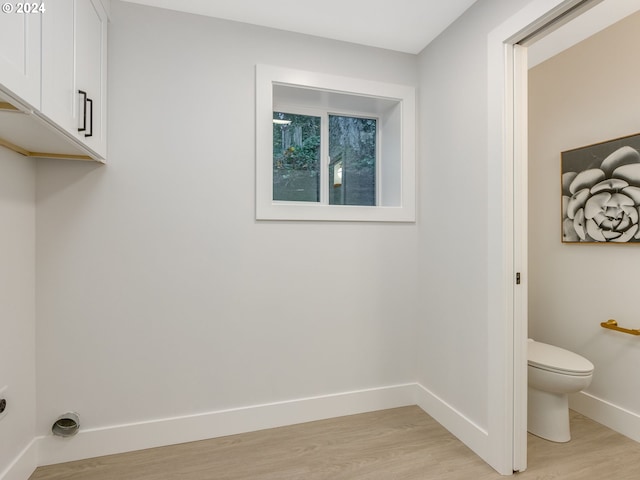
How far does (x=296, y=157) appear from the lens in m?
2.32

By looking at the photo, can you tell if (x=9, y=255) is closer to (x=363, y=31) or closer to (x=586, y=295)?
(x=363, y=31)

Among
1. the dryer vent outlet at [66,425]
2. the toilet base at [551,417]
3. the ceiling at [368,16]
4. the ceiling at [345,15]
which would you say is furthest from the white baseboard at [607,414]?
the dryer vent outlet at [66,425]

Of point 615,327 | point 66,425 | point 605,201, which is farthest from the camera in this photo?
point 605,201

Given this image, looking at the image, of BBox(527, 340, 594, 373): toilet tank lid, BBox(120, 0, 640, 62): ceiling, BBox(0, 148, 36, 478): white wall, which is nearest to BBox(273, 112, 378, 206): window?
BBox(120, 0, 640, 62): ceiling

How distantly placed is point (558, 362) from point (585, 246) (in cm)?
86

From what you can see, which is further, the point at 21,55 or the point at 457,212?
the point at 457,212

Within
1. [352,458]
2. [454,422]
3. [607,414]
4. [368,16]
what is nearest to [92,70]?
[368,16]

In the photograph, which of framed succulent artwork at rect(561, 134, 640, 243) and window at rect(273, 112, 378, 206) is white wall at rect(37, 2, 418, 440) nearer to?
window at rect(273, 112, 378, 206)

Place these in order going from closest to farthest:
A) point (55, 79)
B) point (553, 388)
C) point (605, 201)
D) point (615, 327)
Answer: point (55, 79), point (553, 388), point (615, 327), point (605, 201)

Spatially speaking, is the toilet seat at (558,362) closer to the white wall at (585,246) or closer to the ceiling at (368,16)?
the white wall at (585,246)

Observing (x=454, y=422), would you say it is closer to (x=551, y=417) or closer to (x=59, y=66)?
(x=551, y=417)

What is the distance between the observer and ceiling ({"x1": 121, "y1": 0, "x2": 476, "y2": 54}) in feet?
6.01

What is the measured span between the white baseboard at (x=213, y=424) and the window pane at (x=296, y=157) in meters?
1.32

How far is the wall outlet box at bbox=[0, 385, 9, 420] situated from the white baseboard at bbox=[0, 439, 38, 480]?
25 cm
